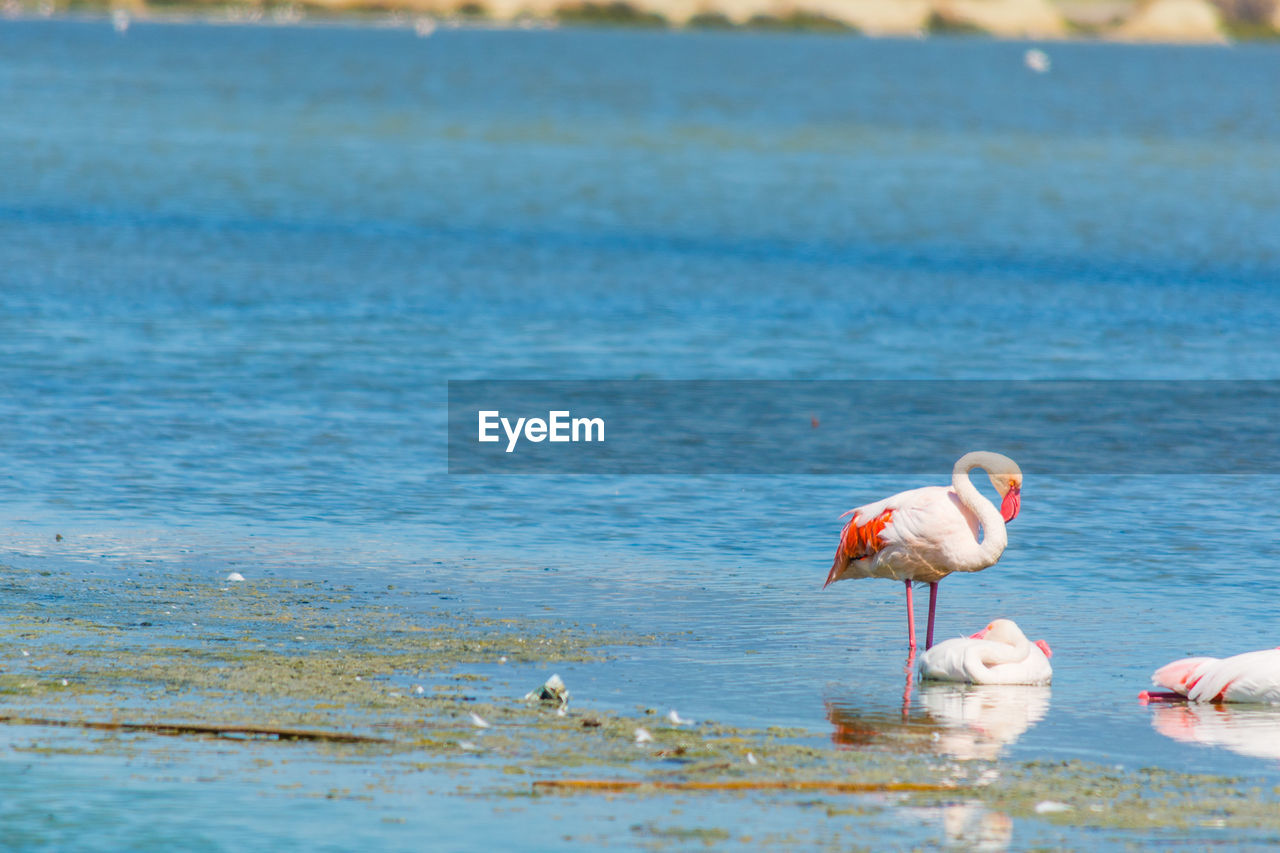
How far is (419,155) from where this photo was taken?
62906mm

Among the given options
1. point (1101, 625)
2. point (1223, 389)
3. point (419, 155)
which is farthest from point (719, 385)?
point (419, 155)

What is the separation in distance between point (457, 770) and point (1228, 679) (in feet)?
14.8

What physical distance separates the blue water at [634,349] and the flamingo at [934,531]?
0.54 meters

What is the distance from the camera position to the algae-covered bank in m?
8.44

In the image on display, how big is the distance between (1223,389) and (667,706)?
15.1 m

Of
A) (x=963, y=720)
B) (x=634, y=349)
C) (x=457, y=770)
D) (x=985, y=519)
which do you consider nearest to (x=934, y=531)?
(x=985, y=519)

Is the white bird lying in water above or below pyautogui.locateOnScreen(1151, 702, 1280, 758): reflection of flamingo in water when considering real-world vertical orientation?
above

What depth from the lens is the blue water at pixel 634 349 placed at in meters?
13.2

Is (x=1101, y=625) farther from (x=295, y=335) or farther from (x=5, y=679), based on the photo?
(x=295, y=335)

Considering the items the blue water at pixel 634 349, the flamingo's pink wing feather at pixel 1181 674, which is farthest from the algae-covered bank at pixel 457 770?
the flamingo's pink wing feather at pixel 1181 674

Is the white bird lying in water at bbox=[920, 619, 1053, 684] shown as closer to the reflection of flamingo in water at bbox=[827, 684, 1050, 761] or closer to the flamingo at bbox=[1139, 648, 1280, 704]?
the reflection of flamingo in water at bbox=[827, 684, 1050, 761]

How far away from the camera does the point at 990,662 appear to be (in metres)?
11.3

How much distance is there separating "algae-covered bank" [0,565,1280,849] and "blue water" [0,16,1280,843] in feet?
1.50

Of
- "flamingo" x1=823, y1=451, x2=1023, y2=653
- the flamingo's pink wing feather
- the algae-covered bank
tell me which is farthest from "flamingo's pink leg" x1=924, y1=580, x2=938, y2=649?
the algae-covered bank
